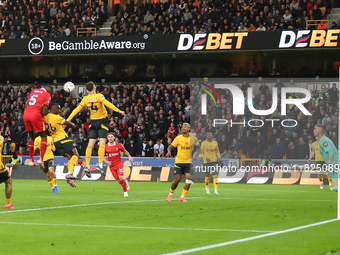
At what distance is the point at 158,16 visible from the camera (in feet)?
123

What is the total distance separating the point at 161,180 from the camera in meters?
29.3

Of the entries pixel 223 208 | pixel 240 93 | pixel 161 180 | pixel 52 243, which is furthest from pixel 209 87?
pixel 52 243

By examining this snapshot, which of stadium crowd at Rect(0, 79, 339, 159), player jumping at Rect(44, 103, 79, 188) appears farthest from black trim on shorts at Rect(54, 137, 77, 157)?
stadium crowd at Rect(0, 79, 339, 159)

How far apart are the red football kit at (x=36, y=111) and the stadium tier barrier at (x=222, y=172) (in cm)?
1029

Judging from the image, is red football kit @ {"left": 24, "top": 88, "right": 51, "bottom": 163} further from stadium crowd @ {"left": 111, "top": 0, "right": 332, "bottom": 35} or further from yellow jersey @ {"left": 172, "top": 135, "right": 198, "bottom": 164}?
stadium crowd @ {"left": 111, "top": 0, "right": 332, "bottom": 35}

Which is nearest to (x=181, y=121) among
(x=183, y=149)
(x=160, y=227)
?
(x=183, y=149)

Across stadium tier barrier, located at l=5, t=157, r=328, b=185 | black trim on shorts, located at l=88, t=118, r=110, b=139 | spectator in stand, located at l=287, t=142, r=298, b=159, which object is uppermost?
black trim on shorts, located at l=88, t=118, r=110, b=139

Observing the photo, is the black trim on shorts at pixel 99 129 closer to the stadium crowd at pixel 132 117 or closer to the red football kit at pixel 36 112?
the red football kit at pixel 36 112

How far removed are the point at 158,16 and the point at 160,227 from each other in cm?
2825

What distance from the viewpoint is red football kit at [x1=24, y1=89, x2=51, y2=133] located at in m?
16.2

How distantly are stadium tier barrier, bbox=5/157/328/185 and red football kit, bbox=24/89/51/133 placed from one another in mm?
10289

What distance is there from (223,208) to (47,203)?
187 inches

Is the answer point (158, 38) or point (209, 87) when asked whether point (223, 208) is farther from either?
point (158, 38)

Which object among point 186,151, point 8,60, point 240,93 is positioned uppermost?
point 8,60
